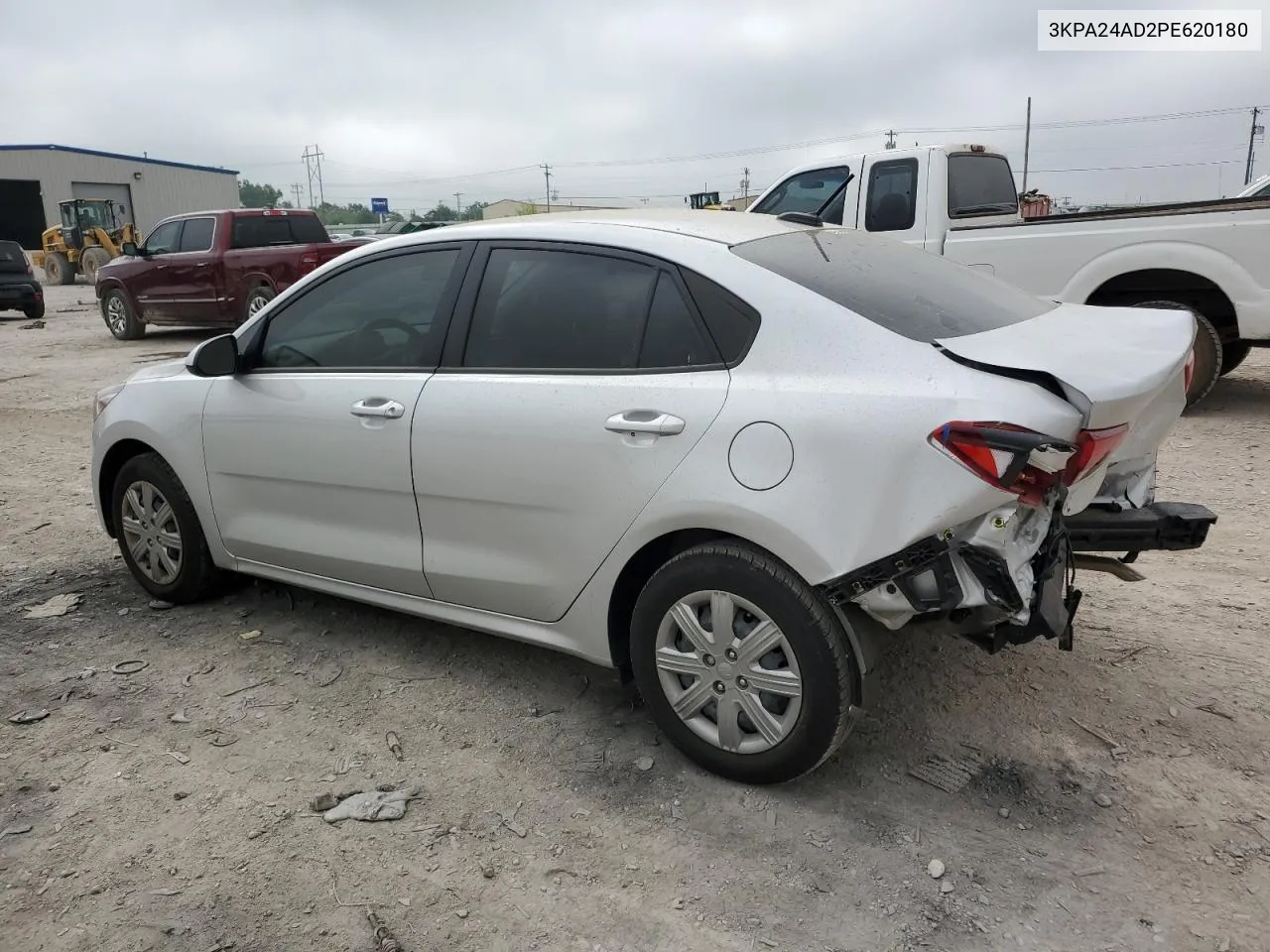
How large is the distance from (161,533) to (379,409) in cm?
155

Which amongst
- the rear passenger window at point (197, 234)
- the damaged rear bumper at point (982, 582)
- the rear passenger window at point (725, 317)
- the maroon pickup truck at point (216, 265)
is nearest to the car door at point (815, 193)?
the rear passenger window at point (725, 317)

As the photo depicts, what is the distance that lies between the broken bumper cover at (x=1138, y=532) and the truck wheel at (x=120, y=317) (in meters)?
15.1

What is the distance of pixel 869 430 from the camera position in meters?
2.47

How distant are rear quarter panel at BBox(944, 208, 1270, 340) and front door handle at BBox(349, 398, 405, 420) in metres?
5.60

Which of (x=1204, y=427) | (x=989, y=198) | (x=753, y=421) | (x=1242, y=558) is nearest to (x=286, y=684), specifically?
(x=753, y=421)

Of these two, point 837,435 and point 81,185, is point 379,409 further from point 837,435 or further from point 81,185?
point 81,185

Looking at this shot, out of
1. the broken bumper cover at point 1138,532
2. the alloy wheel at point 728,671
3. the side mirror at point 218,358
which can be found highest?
the side mirror at point 218,358

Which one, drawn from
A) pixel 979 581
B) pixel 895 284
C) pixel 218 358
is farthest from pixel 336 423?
pixel 979 581

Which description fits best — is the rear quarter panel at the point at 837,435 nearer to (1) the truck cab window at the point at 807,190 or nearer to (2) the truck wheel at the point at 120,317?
(1) the truck cab window at the point at 807,190

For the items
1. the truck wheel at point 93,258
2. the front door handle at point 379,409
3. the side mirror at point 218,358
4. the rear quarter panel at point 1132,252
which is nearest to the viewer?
the front door handle at point 379,409

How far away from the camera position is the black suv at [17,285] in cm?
1819

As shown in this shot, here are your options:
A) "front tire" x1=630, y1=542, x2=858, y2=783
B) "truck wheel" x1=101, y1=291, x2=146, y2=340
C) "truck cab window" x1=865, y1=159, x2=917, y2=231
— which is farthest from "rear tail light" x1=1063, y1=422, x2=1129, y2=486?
"truck wheel" x1=101, y1=291, x2=146, y2=340

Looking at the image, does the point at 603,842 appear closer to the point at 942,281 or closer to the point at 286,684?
the point at 286,684

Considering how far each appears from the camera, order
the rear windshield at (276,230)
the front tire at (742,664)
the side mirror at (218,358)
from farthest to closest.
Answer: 1. the rear windshield at (276,230)
2. the side mirror at (218,358)
3. the front tire at (742,664)
